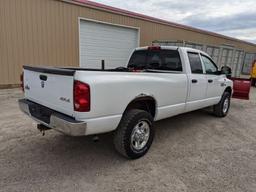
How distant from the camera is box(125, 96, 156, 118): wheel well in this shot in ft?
10.8

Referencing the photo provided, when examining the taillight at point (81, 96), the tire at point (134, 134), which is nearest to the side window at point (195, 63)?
the tire at point (134, 134)

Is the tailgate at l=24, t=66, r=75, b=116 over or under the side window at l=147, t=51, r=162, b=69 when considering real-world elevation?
under

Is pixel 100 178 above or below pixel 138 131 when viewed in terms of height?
below

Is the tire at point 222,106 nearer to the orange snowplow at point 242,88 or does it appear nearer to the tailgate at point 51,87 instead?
the orange snowplow at point 242,88

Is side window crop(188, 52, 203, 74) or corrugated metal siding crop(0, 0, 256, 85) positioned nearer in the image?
side window crop(188, 52, 203, 74)

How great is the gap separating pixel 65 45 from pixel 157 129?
23.0 ft

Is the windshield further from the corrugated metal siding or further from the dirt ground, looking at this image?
the corrugated metal siding

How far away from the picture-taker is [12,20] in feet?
27.3

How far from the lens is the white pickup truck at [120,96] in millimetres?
2549

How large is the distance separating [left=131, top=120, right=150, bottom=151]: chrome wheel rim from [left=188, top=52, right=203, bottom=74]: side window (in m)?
1.82

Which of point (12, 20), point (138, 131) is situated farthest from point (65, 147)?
point (12, 20)

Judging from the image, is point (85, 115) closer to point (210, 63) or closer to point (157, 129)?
point (157, 129)

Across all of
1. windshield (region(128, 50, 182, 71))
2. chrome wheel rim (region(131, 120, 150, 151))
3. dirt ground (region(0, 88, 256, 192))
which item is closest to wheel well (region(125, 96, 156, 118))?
chrome wheel rim (region(131, 120, 150, 151))

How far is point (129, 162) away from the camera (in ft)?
10.7
